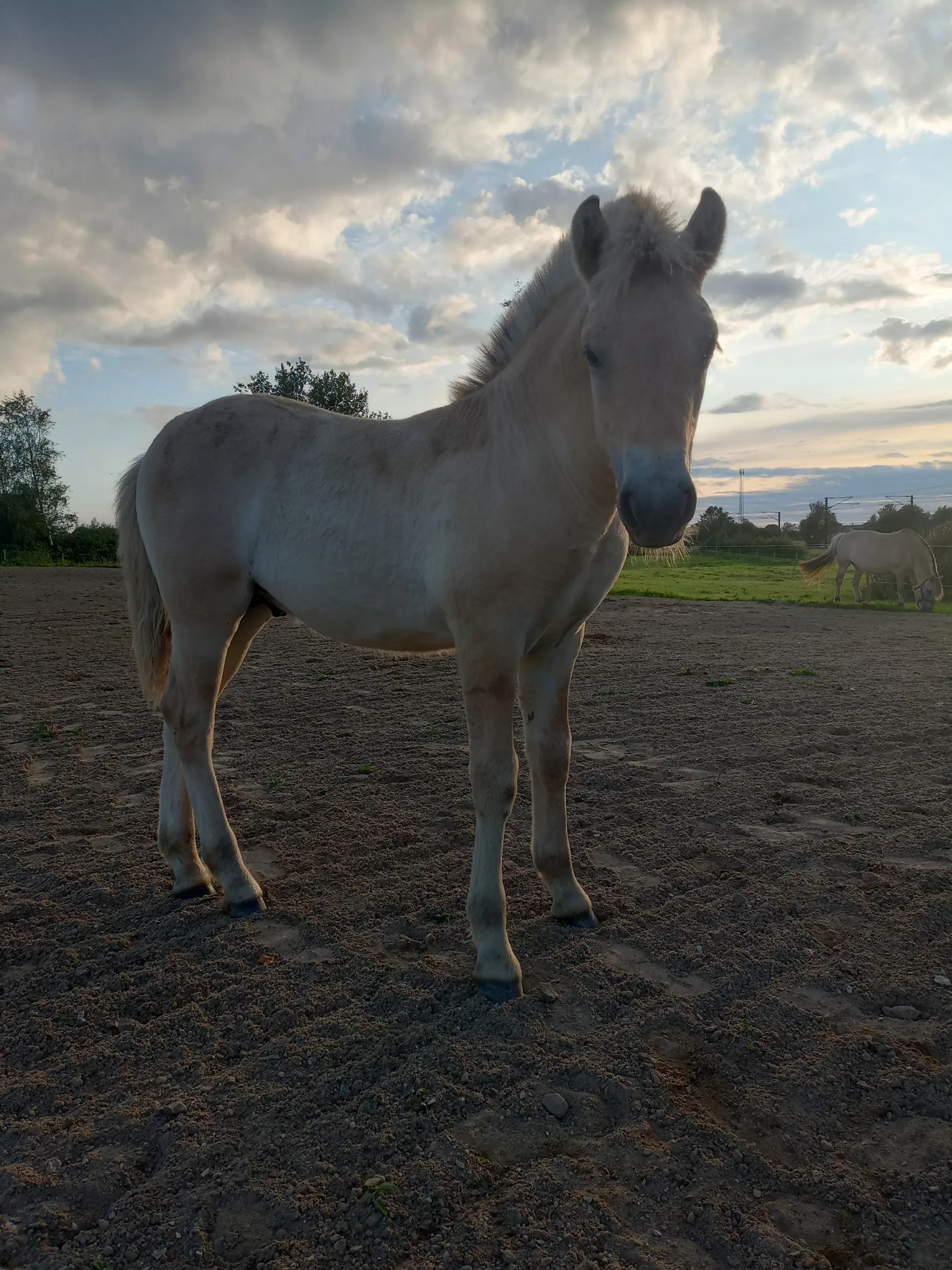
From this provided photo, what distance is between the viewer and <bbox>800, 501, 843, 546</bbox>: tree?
119 ft

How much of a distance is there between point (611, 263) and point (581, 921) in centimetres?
267

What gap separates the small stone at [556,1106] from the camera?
2.14 m

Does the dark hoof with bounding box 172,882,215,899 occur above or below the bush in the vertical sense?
below

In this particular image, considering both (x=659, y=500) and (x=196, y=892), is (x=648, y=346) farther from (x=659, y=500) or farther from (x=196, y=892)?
(x=196, y=892)

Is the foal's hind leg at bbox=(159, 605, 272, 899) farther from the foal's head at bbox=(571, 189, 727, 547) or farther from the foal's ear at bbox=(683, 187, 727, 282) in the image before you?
the foal's ear at bbox=(683, 187, 727, 282)

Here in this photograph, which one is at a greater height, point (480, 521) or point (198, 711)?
point (480, 521)

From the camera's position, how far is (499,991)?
274 centimetres

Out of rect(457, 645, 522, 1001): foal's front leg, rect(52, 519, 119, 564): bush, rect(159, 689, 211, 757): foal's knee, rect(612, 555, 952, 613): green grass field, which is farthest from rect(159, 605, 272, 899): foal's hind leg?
rect(52, 519, 119, 564): bush

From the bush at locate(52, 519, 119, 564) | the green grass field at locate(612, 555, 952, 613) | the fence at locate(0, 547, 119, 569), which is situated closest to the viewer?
the green grass field at locate(612, 555, 952, 613)

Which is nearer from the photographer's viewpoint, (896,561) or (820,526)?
(896,561)

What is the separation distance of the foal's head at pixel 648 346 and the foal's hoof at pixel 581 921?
1.85 m

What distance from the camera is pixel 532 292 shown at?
3.15 meters

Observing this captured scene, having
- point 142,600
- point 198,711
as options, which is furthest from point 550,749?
point 142,600

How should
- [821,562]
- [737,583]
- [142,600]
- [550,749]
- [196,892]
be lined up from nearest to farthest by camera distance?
[550,749], [196,892], [142,600], [821,562], [737,583]
